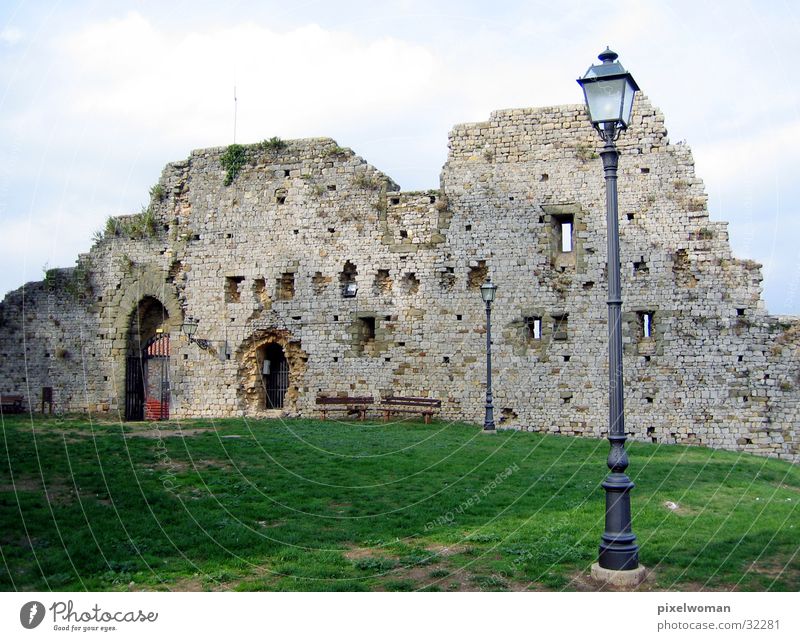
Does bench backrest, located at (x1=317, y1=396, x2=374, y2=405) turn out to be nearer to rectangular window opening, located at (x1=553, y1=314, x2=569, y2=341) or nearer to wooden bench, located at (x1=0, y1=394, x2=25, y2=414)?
rectangular window opening, located at (x1=553, y1=314, x2=569, y2=341)

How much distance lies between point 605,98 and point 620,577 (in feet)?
16.3

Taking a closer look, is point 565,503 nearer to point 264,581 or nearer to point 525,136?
point 264,581

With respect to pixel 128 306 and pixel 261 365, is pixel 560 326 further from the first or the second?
pixel 128 306

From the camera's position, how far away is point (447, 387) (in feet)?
73.5

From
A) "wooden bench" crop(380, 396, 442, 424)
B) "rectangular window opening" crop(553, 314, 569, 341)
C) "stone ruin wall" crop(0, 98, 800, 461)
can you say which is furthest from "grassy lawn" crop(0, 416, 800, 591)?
"rectangular window opening" crop(553, 314, 569, 341)

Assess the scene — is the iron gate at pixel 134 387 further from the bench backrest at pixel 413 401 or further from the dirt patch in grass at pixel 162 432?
the bench backrest at pixel 413 401

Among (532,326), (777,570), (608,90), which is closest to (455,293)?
(532,326)

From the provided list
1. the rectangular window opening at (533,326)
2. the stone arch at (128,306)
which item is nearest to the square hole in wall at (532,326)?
the rectangular window opening at (533,326)

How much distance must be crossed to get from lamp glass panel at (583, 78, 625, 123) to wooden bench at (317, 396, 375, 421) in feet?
48.3

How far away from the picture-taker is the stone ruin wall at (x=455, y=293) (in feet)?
66.3

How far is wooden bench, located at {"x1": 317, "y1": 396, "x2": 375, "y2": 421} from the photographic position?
22703 mm

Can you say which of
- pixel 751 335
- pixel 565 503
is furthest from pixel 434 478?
pixel 751 335

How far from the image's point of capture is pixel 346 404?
22875mm

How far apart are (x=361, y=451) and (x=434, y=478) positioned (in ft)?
9.17
